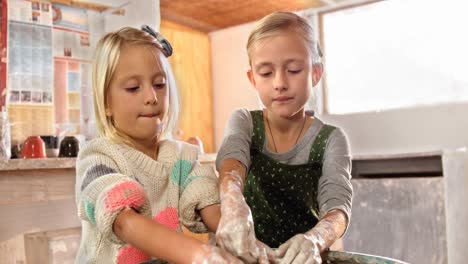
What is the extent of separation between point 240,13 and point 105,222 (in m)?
2.70

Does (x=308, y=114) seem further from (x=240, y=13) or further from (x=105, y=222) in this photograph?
(x=240, y=13)

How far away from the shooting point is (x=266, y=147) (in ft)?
3.62

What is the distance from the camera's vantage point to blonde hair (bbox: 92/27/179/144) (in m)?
Answer: 0.88

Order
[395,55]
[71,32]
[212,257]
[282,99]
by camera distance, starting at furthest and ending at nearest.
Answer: [395,55]
[71,32]
[282,99]
[212,257]

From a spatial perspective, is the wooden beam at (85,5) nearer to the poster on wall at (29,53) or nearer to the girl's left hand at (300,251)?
the poster on wall at (29,53)

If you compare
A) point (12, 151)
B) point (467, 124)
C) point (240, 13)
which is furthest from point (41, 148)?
point (467, 124)

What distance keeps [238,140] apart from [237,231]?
33 centimetres

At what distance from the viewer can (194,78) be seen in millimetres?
3387

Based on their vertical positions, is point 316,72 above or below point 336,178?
above

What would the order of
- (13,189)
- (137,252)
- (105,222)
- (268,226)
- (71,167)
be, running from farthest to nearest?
(71,167)
(13,189)
(268,226)
(137,252)
(105,222)

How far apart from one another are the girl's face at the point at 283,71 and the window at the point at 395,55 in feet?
6.65

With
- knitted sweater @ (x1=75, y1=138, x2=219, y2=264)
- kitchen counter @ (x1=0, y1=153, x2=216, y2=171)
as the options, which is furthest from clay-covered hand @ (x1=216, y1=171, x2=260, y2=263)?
kitchen counter @ (x1=0, y1=153, x2=216, y2=171)

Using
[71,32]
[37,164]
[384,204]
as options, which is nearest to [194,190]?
[37,164]

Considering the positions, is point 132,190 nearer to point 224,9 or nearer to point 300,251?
point 300,251
